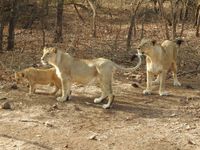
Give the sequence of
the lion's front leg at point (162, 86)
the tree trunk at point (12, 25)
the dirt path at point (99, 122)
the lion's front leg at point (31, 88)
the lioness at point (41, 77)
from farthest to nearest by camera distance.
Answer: the tree trunk at point (12, 25) → the lion's front leg at point (162, 86) → the lion's front leg at point (31, 88) → the lioness at point (41, 77) → the dirt path at point (99, 122)

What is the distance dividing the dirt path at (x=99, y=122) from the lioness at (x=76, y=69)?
1.06ft

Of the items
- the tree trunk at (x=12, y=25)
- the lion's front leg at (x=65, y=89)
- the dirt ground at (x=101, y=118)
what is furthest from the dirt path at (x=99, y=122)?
the tree trunk at (x=12, y=25)

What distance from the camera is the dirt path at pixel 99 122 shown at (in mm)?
7223

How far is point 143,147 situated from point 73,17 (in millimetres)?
14655

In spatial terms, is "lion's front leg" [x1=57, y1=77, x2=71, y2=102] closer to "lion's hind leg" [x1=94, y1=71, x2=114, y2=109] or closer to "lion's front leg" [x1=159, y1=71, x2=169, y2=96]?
"lion's hind leg" [x1=94, y1=71, x2=114, y2=109]

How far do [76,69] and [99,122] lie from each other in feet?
4.47

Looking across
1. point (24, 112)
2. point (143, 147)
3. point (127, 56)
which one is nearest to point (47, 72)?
point (24, 112)

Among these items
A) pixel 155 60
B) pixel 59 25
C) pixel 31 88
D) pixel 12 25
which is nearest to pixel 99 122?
pixel 31 88

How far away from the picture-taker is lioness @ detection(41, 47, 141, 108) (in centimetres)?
884

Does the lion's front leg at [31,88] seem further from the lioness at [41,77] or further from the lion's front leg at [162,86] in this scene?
the lion's front leg at [162,86]

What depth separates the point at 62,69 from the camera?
9016mm

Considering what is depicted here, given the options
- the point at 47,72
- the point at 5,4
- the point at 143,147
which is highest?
the point at 5,4

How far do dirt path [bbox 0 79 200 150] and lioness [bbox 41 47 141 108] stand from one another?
322mm

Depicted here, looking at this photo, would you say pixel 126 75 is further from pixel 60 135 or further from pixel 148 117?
pixel 60 135
